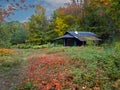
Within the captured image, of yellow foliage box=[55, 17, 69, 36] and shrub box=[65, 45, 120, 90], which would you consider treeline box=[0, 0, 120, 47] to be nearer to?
yellow foliage box=[55, 17, 69, 36]

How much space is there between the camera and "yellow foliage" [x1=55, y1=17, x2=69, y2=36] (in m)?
48.2

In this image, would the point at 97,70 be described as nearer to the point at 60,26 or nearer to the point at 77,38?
the point at 77,38

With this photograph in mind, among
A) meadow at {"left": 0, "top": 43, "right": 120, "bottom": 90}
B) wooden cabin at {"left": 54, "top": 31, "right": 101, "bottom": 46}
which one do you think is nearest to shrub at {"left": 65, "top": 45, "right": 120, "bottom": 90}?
meadow at {"left": 0, "top": 43, "right": 120, "bottom": 90}

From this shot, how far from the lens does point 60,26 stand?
48.2 m

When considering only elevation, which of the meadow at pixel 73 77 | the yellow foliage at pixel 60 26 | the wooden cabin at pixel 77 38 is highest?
the yellow foliage at pixel 60 26

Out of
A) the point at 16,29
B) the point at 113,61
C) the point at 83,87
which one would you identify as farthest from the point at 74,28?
the point at 83,87

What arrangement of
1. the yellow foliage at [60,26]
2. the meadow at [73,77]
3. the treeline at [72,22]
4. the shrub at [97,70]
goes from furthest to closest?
1. the yellow foliage at [60,26]
2. the treeline at [72,22]
3. the shrub at [97,70]
4. the meadow at [73,77]

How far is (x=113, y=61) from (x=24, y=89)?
490 centimetres

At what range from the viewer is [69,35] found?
139 feet

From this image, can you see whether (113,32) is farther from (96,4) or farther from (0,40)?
(0,40)

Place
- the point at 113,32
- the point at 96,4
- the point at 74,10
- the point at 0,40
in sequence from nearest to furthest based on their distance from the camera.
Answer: the point at 0,40 → the point at 113,32 → the point at 96,4 → the point at 74,10

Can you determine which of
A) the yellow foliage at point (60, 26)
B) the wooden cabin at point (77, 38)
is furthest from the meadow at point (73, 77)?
the yellow foliage at point (60, 26)

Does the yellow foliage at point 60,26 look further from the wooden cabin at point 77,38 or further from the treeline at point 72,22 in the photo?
the wooden cabin at point 77,38

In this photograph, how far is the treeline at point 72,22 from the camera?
45.9m
